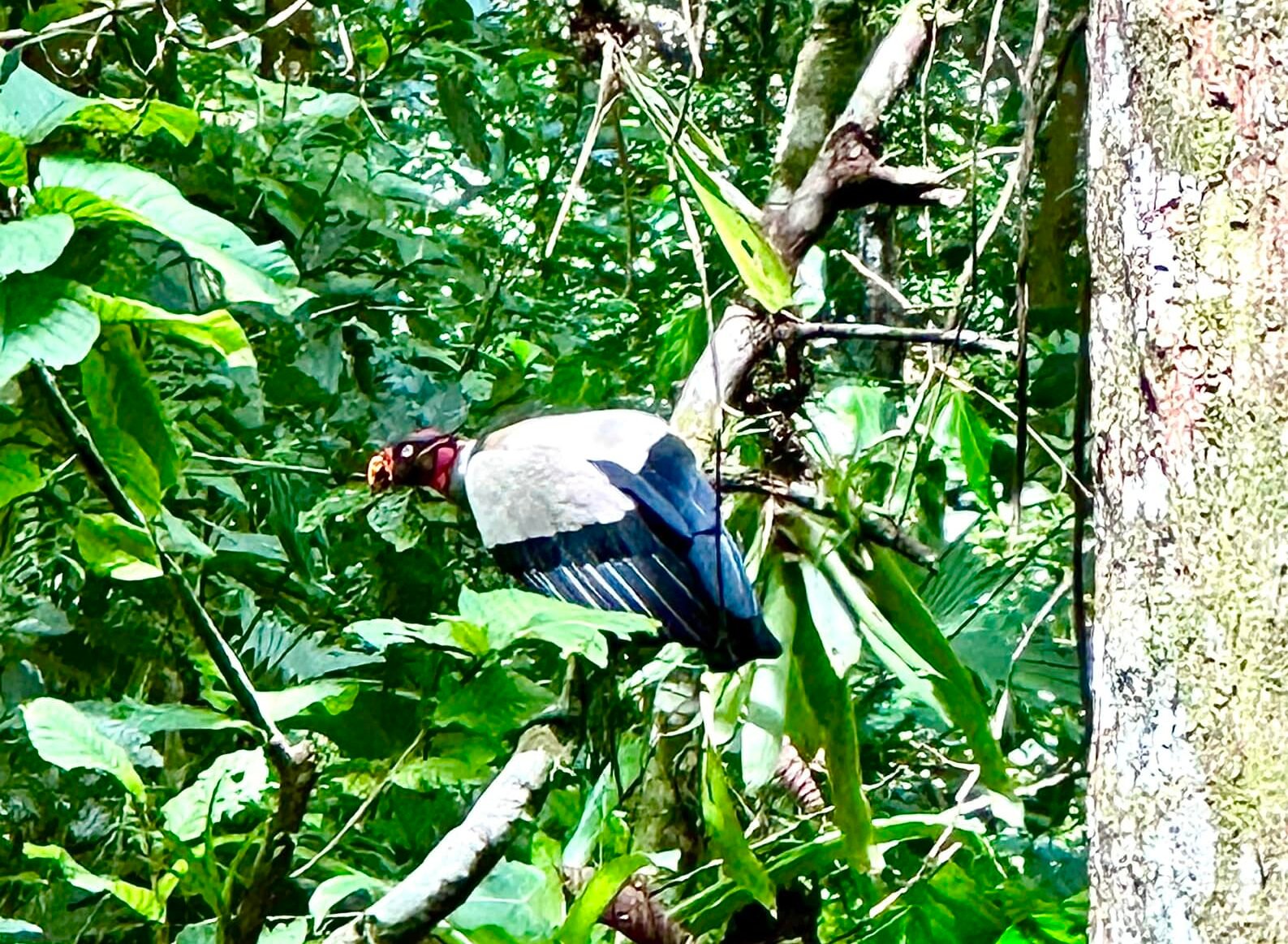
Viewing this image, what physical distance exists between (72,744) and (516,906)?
1.20 feet

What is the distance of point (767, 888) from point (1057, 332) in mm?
856

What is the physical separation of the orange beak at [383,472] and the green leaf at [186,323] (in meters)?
0.62

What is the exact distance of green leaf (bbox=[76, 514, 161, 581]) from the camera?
33.9 inches

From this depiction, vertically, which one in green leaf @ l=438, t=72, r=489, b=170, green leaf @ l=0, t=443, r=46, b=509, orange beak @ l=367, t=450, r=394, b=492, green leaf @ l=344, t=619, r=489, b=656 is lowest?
orange beak @ l=367, t=450, r=394, b=492

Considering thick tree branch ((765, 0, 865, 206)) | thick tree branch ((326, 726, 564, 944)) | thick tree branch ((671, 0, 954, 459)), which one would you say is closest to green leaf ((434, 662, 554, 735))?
thick tree branch ((326, 726, 564, 944))

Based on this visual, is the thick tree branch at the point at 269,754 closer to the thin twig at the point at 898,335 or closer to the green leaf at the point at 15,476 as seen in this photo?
the green leaf at the point at 15,476

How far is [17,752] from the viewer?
135cm

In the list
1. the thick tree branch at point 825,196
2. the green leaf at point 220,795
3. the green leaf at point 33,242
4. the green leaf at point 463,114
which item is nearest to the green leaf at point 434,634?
the green leaf at point 220,795

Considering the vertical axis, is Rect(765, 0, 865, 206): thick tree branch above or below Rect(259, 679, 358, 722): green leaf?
above

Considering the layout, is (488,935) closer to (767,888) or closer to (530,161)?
(767,888)

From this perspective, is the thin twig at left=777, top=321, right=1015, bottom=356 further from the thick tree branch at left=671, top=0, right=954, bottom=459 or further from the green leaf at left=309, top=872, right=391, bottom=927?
the green leaf at left=309, top=872, right=391, bottom=927

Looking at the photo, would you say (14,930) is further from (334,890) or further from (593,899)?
(593,899)

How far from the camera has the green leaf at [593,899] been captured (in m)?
1.02

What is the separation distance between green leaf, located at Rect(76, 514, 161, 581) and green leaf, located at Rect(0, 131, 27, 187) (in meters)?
0.23
